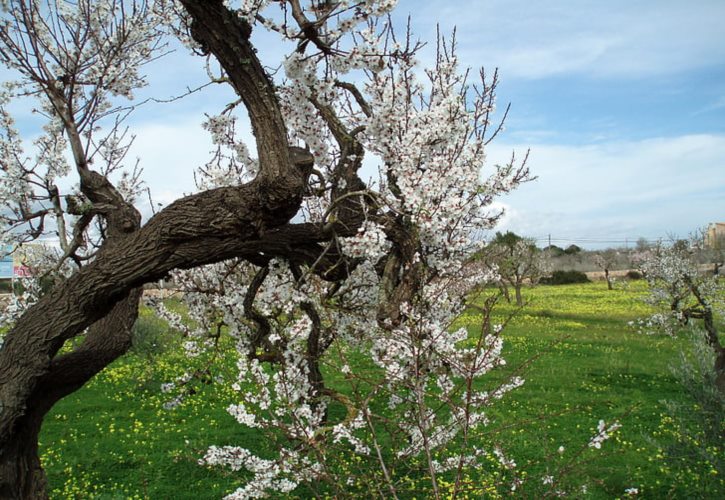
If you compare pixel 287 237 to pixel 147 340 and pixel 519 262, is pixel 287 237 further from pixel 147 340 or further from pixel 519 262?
pixel 519 262

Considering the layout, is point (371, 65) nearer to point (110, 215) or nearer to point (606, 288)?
point (110, 215)

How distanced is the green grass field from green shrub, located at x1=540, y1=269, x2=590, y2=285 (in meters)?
30.2

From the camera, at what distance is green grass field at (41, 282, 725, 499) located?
297 inches

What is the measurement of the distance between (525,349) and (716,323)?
12.0 m

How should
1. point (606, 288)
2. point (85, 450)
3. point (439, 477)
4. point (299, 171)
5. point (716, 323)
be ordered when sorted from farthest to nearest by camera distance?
point (606, 288) → point (716, 323) → point (85, 450) → point (439, 477) → point (299, 171)

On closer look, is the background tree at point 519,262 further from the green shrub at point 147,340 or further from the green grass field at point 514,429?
the green shrub at point 147,340

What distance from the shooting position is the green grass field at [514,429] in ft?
24.7

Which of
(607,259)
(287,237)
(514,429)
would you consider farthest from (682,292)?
(607,259)

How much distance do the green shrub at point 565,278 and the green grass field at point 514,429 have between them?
3019 cm

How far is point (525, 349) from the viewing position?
1845cm

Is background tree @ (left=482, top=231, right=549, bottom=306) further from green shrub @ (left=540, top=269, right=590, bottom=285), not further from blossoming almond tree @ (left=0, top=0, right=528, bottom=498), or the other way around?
blossoming almond tree @ (left=0, top=0, right=528, bottom=498)

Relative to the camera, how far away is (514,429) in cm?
956

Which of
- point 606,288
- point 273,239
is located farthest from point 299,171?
point 606,288

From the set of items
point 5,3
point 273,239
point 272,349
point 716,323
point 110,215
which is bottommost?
point 716,323
